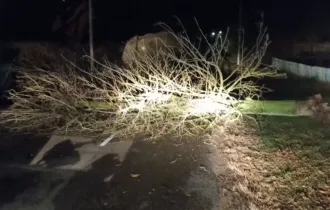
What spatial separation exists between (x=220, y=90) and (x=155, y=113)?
118cm

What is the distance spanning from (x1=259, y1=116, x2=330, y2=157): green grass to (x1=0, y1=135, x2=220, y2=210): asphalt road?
106 centimetres

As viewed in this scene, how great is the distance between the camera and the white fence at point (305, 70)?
403 inches

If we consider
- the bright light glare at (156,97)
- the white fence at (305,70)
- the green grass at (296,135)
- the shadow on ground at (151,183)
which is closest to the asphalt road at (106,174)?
the shadow on ground at (151,183)

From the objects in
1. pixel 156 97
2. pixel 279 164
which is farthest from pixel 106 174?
pixel 279 164

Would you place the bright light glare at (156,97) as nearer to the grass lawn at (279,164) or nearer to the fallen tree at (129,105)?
the fallen tree at (129,105)

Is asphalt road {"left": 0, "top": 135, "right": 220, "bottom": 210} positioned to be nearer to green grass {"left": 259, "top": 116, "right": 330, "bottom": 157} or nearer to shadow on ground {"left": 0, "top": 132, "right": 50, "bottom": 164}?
shadow on ground {"left": 0, "top": 132, "right": 50, "bottom": 164}

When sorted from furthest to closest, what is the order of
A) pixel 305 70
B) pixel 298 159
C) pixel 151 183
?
pixel 305 70, pixel 298 159, pixel 151 183

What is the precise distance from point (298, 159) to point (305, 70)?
6264mm

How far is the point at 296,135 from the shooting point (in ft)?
20.0

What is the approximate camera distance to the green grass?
18.4ft

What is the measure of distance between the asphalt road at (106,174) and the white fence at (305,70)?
18.8 ft

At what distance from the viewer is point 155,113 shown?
21.4 ft

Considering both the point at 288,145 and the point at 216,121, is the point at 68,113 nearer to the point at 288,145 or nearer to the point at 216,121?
the point at 216,121

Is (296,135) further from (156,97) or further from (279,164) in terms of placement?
(156,97)
